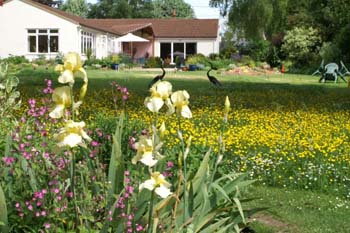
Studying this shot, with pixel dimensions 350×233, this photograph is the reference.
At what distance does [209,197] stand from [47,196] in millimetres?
907

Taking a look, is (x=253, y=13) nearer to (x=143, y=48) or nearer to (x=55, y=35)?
(x=55, y=35)

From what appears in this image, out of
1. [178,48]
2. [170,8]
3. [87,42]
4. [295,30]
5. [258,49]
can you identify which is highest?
[170,8]

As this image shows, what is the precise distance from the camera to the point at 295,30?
4053 centimetres

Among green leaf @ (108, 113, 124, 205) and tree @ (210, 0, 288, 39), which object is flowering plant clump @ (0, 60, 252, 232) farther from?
tree @ (210, 0, 288, 39)

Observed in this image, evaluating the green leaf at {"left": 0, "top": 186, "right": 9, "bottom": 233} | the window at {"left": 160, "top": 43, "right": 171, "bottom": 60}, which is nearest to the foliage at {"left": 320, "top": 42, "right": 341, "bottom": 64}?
the window at {"left": 160, "top": 43, "right": 171, "bottom": 60}

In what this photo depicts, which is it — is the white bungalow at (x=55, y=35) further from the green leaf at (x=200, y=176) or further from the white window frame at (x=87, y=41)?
the green leaf at (x=200, y=176)

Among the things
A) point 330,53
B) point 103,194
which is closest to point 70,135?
point 103,194

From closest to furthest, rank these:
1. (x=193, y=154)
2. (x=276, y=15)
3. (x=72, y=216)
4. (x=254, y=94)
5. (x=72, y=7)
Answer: (x=72, y=216) < (x=193, y=154) < (x=254, y=94) < (x=276, y=15) < (x=72, y=7)

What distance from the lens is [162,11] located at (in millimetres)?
83188

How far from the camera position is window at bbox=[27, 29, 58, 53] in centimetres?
4034

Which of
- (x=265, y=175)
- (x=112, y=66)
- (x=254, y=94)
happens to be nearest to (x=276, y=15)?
(x=112, y=66)

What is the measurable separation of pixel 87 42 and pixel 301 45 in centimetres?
1555

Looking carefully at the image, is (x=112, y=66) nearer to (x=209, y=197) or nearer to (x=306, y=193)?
(x=306, y=193)

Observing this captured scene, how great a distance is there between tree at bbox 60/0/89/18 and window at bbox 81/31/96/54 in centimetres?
3703
